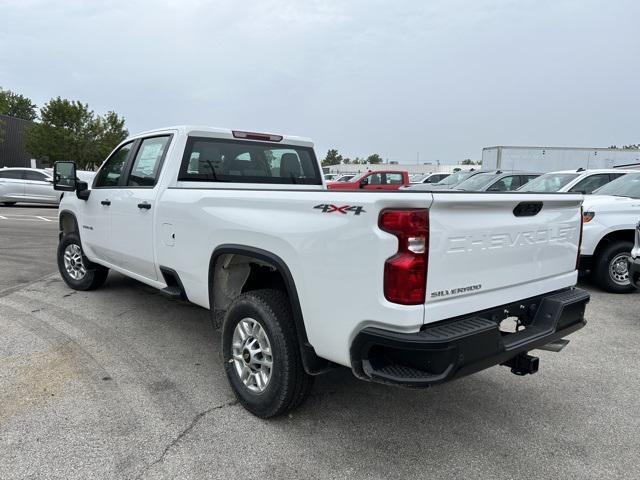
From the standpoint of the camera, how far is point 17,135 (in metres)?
40.9

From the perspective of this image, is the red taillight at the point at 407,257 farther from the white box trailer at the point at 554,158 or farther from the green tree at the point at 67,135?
the green tree at the point at 67,135

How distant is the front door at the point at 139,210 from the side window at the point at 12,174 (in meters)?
16.6

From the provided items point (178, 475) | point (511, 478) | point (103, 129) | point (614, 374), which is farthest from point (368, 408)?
point (103, 129)

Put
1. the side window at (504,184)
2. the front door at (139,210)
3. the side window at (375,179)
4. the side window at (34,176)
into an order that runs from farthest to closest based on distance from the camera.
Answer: the side window at (375,179)
the side window at (34,176)
the side window at (504,184)
the front door at (139,210)

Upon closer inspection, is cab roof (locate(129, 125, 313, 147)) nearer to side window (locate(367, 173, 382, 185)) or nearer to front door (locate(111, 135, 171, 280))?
front door (locate(111, 135, 171, 280))

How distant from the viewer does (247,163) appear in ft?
15.5

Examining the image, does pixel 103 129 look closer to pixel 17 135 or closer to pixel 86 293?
pixel 17 135

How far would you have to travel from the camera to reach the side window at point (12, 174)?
18.5 m

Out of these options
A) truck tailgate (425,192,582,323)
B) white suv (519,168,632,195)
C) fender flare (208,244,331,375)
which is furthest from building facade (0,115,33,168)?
truck tailgate (425,192,582,323)

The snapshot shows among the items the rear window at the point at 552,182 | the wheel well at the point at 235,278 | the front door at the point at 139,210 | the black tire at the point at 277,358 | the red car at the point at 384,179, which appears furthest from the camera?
the red car at the point at 384,179

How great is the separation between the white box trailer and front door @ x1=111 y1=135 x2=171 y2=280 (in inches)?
880

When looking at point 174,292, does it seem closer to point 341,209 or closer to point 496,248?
point 341,209

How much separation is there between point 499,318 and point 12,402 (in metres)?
3.23

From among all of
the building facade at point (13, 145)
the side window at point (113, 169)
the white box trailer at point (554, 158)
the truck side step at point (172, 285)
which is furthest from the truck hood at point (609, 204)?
the building facade at point (13, 145)
